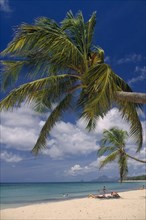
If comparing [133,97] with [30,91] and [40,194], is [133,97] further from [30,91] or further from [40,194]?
[40,194]

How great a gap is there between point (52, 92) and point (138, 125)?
7.39ft

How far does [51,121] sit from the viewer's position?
28.6 ft

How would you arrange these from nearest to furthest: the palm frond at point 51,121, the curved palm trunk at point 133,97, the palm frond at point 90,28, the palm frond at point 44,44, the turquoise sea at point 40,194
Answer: the curved palm trunk at point 133,97
the palm frond at point 44,44
the palm frond at point 90,28
the palm frond at point 51,121
the turquoise sea at point 40,194

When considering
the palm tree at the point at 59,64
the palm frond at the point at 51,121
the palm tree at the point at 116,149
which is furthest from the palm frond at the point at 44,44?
the palm tree at the point at 116,149

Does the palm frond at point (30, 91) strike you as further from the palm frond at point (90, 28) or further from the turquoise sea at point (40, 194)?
the turquoise sea at point (40, 194)

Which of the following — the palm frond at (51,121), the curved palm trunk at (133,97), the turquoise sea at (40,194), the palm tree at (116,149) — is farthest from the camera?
the turquoise sea at (40,194)

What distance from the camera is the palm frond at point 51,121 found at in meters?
8.56

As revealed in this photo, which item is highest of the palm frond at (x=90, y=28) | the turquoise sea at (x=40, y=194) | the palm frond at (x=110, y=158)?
the palm frond at (x=90, y=28)

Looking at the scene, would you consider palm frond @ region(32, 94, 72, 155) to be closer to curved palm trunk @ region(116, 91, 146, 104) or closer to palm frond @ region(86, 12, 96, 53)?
palm frond @ region(86, 12, 96, 53)

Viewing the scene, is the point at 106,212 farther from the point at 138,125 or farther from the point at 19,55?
the point at 19,55

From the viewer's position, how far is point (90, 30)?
7.91 meters

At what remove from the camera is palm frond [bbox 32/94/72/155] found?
8.56 metres

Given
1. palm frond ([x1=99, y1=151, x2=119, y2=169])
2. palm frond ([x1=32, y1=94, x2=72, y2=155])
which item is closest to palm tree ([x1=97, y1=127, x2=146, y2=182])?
palm frond ([x1=99, y1=151, x2=119, y2=169])

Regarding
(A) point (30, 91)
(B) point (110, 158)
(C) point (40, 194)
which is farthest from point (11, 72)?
(C) point (40, 194)
